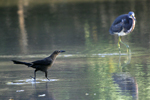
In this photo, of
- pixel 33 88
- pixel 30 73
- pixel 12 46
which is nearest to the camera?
pixel 33 88

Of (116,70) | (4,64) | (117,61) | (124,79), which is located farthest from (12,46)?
(124,79)

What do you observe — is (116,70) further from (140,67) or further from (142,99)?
(142,99)

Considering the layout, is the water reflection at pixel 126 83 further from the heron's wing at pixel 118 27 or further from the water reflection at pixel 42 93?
the heron's wing at pixel 118 27

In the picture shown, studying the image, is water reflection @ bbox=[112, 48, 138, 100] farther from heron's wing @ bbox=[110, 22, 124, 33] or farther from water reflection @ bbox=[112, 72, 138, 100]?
heron's wing @ bbox=[110, 22, 124, 33]

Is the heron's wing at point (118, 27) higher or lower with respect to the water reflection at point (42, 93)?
higher

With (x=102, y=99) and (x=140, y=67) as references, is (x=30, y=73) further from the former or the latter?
(x=102, y=99)

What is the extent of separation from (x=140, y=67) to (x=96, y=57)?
1.93m

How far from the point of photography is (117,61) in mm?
11586

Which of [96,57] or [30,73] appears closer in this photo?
[30,73]

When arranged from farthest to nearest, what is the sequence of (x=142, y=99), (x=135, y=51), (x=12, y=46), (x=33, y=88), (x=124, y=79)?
1. (x=12, y=46)
2. (x=135, y=51)
3. (x=124, y=79)
4. (x=33, y=88)
5. (x=142, y=99)

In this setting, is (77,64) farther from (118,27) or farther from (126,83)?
(118,27)

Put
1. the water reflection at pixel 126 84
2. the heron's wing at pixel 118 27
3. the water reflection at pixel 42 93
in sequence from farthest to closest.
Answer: the heron's wing at pixel 118 27, the water reflection at pixel 126 84, the water reflection at pixel 42 93

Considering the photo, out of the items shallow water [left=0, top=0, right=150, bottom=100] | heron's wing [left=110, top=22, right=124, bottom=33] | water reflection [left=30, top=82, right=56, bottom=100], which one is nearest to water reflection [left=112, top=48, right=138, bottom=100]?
shallow water [left=0, top=0, right=150, bottom=100]

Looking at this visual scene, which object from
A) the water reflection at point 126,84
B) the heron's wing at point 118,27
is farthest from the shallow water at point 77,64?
the heron's wing at point 118,27
